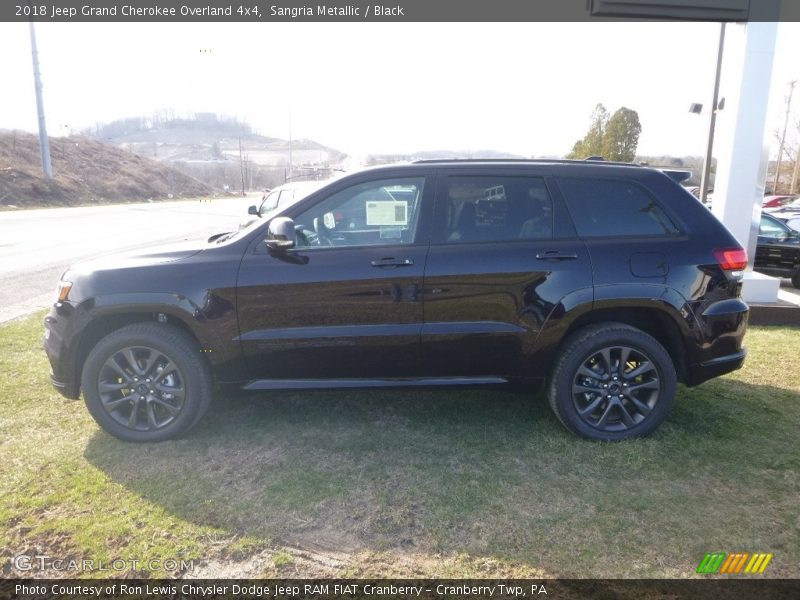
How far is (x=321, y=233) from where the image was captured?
382 cm

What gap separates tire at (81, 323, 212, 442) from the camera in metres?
3.71

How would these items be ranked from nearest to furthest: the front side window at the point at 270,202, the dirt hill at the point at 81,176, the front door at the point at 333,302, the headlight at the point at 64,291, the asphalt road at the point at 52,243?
the front door at the point at 333,302 < the headlight at the point at 64,291 < the asphalt road at the point at 52,243 < the front side window at the point at 270,202 < the dirt hill at the point at 81,176

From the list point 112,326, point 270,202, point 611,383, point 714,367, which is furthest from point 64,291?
point 270,202

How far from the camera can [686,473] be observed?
136 inches

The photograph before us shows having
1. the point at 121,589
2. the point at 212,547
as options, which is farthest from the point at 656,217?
the point at 121,589

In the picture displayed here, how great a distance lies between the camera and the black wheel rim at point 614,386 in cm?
382

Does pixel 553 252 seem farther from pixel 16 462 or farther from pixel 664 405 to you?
pixel 16 462

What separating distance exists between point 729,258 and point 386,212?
7.63 ft

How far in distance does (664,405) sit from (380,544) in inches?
86.8

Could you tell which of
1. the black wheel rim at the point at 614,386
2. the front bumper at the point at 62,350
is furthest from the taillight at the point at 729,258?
the front bumper at the point at 62,350

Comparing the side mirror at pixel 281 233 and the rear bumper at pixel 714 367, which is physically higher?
the side mirror at pixel 281 233

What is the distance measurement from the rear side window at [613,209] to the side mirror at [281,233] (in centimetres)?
184

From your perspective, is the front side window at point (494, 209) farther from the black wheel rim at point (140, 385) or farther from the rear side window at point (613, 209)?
the black wheel rim at point (140, 385)

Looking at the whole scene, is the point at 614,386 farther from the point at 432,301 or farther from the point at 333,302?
the point at 333,302
